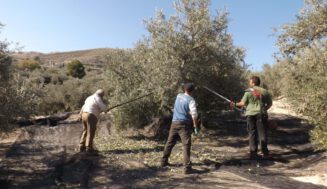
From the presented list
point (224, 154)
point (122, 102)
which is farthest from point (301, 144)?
point (122, 102)

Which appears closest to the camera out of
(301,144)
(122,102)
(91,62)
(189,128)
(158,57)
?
(189,128)

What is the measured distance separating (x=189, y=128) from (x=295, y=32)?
7.31 meters

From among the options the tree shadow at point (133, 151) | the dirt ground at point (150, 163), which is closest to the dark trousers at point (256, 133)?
the dirt ground at point (150, 163)

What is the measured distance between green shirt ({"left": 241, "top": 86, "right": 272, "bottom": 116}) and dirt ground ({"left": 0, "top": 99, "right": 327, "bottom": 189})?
53.3 inches

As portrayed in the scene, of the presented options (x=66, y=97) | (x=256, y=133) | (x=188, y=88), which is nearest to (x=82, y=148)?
(x=188, y=88)

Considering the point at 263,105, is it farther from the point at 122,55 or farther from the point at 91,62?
the point at 91,62

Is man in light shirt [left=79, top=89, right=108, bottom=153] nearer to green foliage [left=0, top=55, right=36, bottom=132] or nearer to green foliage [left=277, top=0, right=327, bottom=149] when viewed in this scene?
green foliage [left=0, top=55, right=36, bottom=132]

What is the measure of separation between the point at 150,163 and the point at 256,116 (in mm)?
3210

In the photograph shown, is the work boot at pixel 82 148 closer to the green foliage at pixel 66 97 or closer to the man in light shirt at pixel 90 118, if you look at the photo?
the man in light shirt at pixel 90 118

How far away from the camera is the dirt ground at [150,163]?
8812 mm

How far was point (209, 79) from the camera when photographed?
15.5m

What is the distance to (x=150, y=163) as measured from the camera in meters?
10.7

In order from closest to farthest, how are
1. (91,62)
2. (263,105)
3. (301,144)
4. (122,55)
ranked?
(263,105), (301,144), (122,55), (91,62)

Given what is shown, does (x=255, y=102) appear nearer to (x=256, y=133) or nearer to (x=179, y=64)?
(x=256, y=133)
